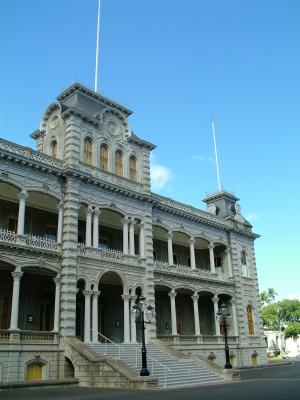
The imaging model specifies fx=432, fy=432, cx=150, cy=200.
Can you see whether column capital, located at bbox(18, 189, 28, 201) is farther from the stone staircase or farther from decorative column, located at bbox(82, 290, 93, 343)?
the stone staircase

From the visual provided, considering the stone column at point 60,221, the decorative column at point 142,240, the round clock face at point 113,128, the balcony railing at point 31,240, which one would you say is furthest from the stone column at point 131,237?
the round clock face at point 113,128

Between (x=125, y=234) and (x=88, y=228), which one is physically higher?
(x=125, y=234)

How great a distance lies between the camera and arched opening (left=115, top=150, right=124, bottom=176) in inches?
1197

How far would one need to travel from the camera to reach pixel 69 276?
79.8ft

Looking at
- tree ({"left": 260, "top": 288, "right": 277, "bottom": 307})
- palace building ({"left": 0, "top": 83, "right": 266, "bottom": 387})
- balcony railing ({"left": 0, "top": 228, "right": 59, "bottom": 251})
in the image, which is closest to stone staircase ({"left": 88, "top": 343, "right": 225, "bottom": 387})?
palace building ({"left": 0, "top": 83, "right": 266, "bottom": 387})

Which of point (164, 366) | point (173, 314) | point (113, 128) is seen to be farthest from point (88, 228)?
point (173, 314)

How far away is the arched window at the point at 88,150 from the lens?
2827cm

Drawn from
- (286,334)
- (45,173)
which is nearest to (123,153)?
(45,173)

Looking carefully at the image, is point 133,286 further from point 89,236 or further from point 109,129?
point 109,129

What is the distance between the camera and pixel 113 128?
30.7 m

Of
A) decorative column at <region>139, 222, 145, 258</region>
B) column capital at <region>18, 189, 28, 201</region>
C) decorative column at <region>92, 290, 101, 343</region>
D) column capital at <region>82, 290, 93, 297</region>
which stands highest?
column capital at <region>18, 189, 28, 201</region>

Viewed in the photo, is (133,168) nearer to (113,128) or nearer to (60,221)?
(113,128)

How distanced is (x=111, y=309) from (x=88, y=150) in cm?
1108

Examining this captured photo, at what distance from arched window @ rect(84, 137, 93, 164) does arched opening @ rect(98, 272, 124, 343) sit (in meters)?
7.90
